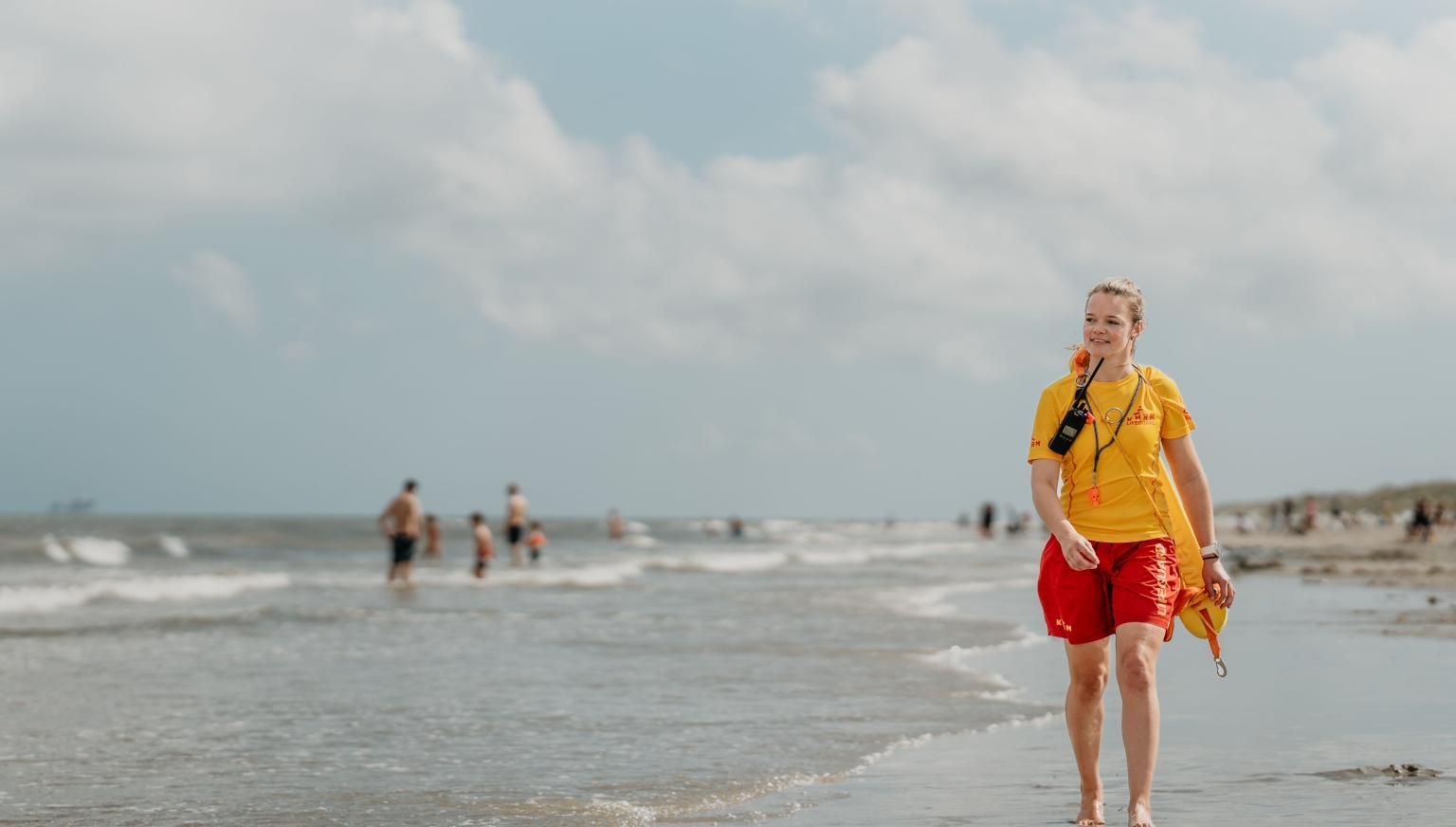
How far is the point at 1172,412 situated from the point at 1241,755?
8.22 ft

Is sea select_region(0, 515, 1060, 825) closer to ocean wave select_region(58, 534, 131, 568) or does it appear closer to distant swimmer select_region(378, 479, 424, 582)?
distant swimmer select_region(378, 479, 424, 582)

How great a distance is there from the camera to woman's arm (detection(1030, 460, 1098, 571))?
4582 millimetres

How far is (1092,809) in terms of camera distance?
500 cm

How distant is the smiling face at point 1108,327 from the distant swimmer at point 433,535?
31552 millimetres

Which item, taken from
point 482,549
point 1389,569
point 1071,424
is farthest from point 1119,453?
point 482,549

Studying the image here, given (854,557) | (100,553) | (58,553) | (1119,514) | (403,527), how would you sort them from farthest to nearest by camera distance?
1. (100,553)
2. (58,553)
3. (854,557)
4. (403,527)
5. (1119,514)

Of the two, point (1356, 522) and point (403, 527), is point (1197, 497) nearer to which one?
point (403, 527)

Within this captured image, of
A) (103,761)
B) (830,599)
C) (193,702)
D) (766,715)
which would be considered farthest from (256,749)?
(830,599)

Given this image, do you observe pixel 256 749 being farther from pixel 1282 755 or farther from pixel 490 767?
pixel 1282 755

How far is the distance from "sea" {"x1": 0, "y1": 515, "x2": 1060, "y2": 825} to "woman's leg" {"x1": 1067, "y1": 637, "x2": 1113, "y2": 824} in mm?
1309

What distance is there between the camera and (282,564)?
121 feet

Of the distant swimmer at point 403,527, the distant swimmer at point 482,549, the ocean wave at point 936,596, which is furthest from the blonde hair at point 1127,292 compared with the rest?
the distant swimmer at point 482,549

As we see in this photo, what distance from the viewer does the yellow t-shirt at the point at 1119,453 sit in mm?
4707

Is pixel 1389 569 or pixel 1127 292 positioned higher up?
pixel 1127 292
